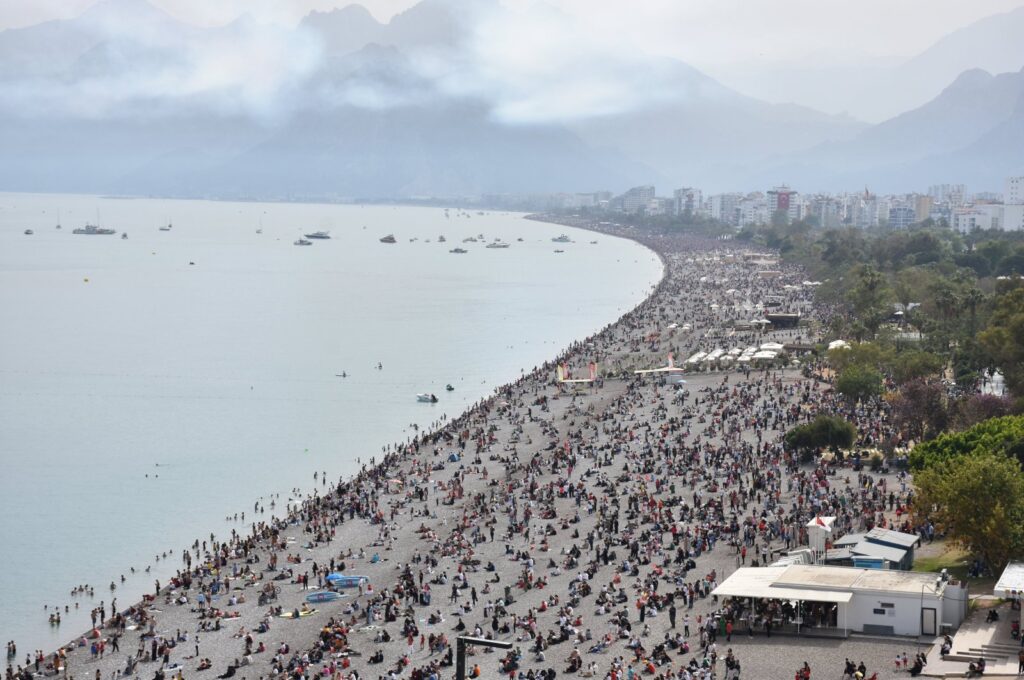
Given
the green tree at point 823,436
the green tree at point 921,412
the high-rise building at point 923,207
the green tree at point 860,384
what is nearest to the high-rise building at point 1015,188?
the high-rise building at point 923,207

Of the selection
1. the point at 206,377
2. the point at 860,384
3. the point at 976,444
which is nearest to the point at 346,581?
the point at 976,444

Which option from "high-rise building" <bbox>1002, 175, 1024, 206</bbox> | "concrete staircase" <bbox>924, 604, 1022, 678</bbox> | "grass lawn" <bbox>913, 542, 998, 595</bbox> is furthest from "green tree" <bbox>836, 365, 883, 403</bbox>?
"high-rise building" <bbox>1002, 175, 1024, 206</bbox>

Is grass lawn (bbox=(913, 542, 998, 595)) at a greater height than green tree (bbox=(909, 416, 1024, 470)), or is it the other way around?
green tree (bbox=(909, 416, 1024, 470))

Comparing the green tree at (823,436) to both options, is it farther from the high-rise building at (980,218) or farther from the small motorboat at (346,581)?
the high-rise building at (980,218)

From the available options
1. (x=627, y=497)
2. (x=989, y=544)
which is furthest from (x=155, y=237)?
(x=989, y=544)

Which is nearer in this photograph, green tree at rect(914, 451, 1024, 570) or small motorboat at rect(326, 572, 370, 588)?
green tree at rect(914, 451, 1024, 570)

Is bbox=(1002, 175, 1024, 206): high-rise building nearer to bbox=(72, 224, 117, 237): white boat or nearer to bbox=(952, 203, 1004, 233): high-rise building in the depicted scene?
bbox=(952, 203, 1004, 233): high-rise building

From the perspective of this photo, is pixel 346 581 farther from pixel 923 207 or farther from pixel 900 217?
pixel 923 207
